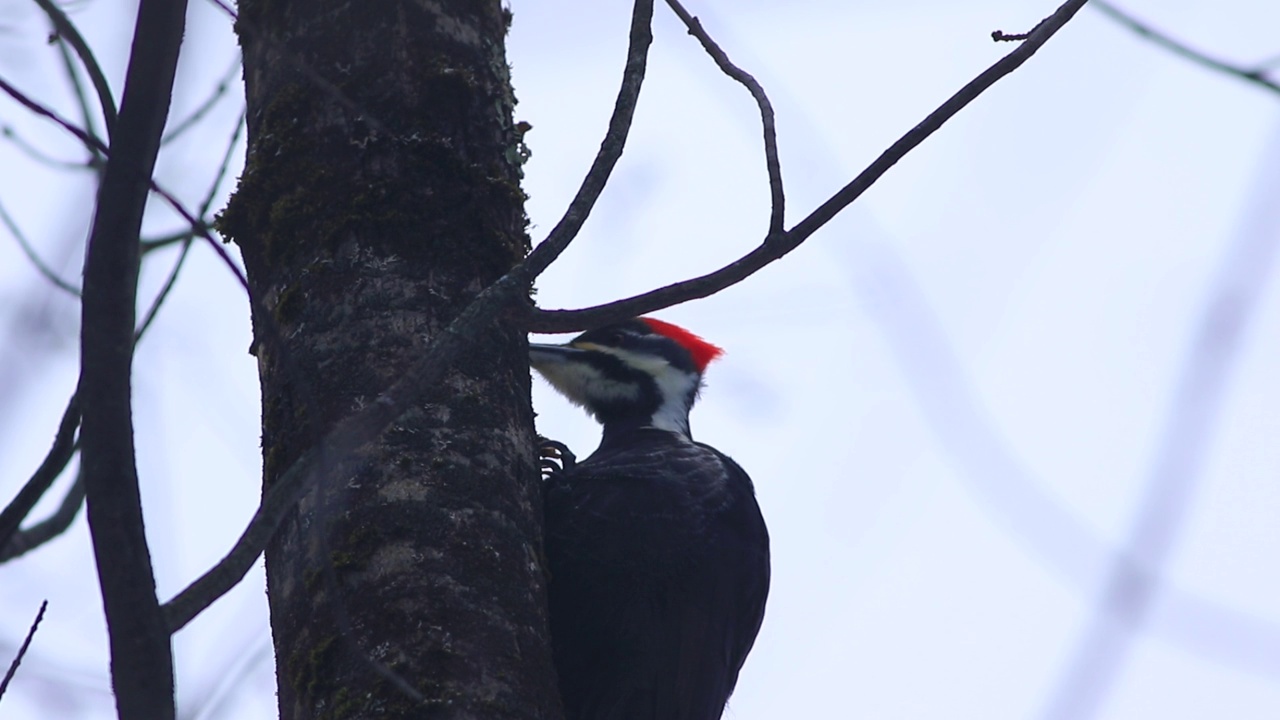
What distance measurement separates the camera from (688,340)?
527cm

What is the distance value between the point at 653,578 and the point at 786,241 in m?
1.27

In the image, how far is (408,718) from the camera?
239cm

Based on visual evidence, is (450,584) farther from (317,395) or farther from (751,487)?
(751,487)

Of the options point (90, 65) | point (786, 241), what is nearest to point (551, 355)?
point (786, 241)

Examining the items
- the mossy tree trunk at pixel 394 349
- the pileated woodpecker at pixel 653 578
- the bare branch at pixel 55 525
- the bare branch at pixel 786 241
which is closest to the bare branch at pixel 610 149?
the bare branch at pixel 786 241

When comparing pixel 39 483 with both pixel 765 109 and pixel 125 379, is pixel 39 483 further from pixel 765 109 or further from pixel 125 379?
pixel 765 109

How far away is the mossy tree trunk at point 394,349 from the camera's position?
2.52 metres

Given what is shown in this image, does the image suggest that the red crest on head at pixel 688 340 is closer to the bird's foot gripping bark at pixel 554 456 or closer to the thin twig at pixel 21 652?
the bird's foot gripping bark at pixel 554 456

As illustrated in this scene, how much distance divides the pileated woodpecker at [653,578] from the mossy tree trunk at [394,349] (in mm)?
583

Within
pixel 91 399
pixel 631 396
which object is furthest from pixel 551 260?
pixel 631 396

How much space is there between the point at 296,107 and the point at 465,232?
476 mm

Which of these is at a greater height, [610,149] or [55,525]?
[610,149]

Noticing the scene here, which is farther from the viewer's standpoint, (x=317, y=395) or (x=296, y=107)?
(x=296, y=107)

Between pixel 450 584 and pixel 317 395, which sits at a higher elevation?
pixel 317 395
